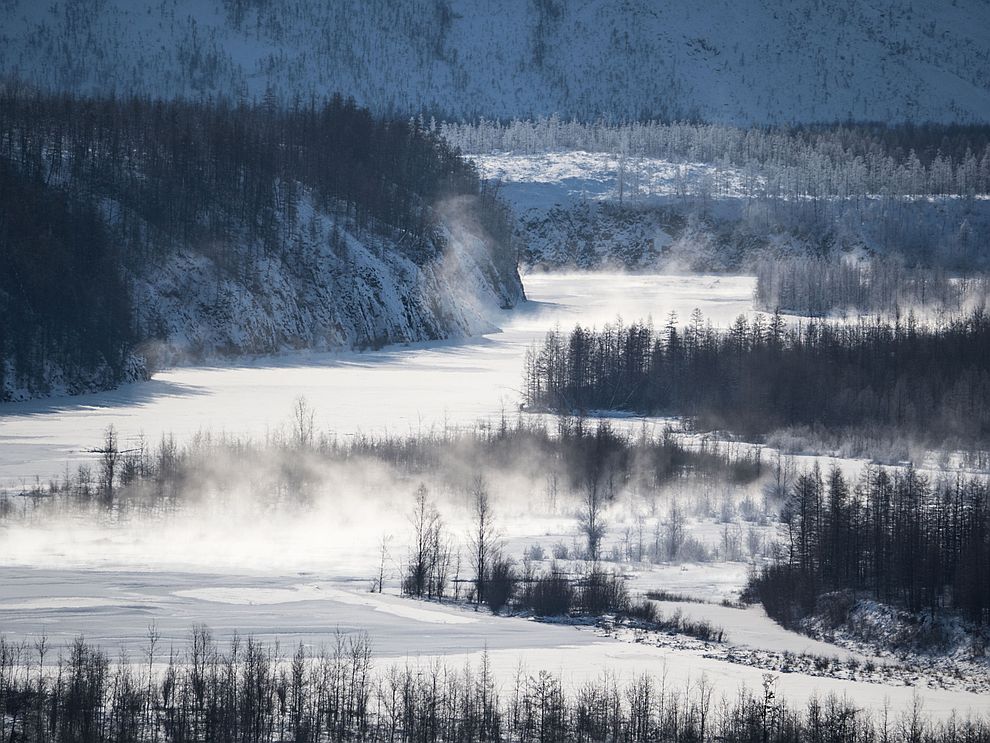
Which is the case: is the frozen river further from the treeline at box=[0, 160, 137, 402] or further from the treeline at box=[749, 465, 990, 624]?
the treeline at box=[749, 465, 990, 624]

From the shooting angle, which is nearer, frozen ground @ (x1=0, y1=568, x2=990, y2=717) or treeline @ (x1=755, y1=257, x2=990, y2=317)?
frozen ground @ (x1=0, y1=568, x2=990, y2=717)

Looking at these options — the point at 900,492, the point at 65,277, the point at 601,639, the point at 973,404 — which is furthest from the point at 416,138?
Answer: the point at 601,639

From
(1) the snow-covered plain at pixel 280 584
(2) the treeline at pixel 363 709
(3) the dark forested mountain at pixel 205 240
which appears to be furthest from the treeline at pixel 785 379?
(2) the treeline at pixel 363 709

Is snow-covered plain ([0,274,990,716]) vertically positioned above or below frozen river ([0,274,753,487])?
below

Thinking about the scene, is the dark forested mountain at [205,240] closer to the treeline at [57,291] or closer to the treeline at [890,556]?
the treeline at [57,291]

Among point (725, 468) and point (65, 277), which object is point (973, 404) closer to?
point (725, 468)

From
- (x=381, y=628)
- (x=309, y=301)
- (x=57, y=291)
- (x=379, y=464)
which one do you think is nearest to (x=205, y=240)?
(x=309, y=301)

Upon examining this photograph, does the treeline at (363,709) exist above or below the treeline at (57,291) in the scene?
below

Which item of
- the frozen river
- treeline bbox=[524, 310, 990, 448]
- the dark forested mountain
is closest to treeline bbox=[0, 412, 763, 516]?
the frozen river
